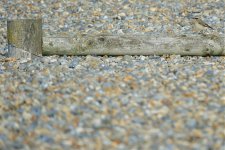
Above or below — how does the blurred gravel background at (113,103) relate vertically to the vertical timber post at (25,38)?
below

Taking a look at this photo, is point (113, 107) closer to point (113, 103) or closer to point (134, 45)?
point (113, 103)

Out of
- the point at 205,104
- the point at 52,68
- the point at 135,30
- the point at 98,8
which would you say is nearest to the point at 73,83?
the point at 52,68

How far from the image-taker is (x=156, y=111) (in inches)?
188

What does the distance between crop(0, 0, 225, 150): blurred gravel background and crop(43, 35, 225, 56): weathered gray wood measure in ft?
0.29

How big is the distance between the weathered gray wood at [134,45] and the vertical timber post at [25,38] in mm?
116

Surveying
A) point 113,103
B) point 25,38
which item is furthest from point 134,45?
point 113,103

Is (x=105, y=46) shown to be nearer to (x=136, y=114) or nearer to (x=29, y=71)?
(x=29, y=71)

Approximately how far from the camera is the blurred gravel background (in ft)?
14.3

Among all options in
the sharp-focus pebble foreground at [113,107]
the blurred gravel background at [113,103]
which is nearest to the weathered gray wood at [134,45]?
the blurred gravel background at [113,103]

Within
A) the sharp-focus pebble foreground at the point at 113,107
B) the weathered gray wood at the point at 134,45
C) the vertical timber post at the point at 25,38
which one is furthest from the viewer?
the weathered gray wood at the point at 134,45

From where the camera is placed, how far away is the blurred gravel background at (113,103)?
14.3 ft

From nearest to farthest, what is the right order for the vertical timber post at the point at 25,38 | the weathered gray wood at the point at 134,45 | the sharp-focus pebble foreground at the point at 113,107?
the sharp-focus pebble foreground at the point at 113,107, the vertical timber post at the point at 25,38, the weathered gray wood at the point at 134,45

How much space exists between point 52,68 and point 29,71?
10.3 inches

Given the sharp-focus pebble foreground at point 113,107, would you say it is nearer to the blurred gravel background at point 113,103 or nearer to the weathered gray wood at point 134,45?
the blurred gravel background at point 113,103
